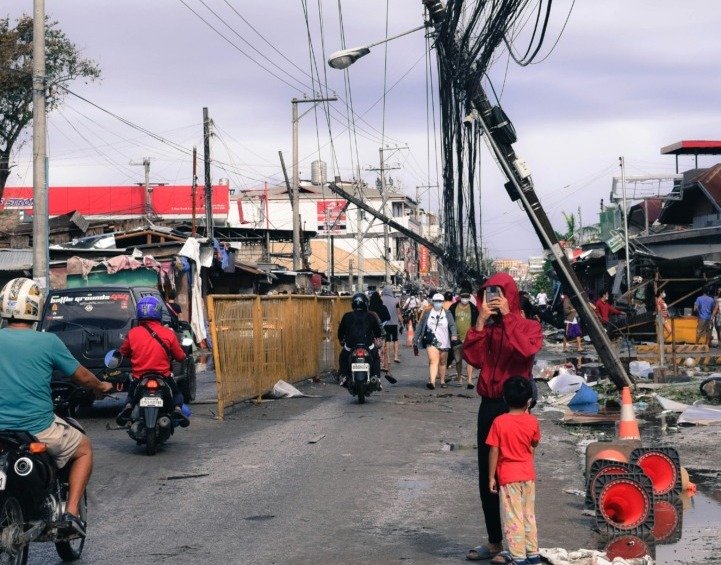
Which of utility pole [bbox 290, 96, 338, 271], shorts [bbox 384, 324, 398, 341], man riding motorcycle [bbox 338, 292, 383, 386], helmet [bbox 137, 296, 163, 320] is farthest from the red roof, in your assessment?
helmet [bbox 137, 296, 163, 320]

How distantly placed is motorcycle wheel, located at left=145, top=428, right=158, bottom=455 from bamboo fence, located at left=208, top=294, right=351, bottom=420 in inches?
125

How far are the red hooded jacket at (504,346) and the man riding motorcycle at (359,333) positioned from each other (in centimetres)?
1086

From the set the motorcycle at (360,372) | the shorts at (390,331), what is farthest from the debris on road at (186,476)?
the shorts at (390,331)

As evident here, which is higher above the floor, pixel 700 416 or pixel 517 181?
pixel 517 181

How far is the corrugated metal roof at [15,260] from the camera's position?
3294cm

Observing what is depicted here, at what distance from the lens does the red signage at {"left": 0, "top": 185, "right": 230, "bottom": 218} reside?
73812 millimetres

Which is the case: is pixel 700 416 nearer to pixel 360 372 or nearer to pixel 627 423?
pixel 627 423

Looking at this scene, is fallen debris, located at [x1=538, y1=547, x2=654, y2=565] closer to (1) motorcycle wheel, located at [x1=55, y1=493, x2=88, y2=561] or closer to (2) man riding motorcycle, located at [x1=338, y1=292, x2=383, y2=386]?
(1) motorcycle wheel, located at [x1=55, y1=493, x2=88, y2=561]

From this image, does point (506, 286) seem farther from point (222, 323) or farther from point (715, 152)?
point (715, 152)

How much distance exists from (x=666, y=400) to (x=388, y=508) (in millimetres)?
8796

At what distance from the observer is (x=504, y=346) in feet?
23.2

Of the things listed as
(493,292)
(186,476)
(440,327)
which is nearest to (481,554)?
(493,292)

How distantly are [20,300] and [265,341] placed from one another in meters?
11.9

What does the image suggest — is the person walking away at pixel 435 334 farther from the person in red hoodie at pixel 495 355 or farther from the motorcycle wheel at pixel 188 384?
the person in red hoodie at pixel 495 355
